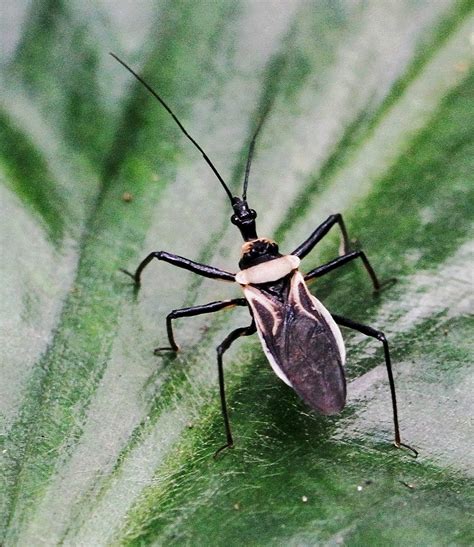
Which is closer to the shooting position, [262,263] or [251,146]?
[262,263]

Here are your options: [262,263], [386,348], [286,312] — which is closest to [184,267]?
[262,263]

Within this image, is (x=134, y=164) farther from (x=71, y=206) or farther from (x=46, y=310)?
(x=46, y=310)

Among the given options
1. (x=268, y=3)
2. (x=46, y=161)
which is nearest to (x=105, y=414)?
(x=46, y=161)

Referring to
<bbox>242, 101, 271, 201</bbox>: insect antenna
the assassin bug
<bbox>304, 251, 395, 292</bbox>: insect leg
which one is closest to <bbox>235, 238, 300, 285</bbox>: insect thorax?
the assassin bug

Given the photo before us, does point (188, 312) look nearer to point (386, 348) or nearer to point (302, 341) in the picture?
point (302, 341)

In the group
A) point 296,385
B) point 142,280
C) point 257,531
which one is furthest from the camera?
point 142,280

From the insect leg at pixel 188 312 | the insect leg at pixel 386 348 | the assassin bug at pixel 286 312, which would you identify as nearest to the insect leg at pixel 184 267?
the assassin bug at pixel 286 312

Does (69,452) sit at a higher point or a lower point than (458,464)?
higher
